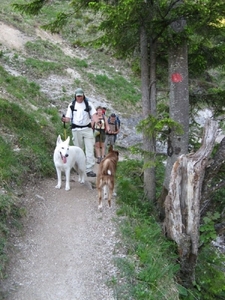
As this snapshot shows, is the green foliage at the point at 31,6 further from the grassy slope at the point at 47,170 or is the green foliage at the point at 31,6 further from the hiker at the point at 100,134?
the hiker at the point at 100,134

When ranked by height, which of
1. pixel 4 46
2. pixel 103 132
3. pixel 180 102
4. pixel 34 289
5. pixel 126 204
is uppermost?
pixel 4 46

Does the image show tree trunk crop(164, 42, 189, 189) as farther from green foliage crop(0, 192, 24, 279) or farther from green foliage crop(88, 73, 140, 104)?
green foliage crop(88, 73, 140, 104)

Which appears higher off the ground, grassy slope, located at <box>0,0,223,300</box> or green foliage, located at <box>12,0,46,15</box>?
green foliage, located at <box>12,0,46,15</box>

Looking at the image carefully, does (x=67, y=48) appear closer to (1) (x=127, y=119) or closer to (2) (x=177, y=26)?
(1) (x=127, y=119)

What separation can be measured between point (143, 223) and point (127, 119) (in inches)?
521

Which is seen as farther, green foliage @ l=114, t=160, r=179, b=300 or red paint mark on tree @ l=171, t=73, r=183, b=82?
red paint mark on tree @ l=171, t=73, r=183, b=82

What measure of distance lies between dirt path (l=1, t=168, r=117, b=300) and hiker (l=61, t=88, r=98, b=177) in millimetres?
1640

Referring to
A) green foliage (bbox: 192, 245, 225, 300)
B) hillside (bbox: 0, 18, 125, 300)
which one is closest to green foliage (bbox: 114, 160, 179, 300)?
hillside (bbox: 0, 18, 125, 300)

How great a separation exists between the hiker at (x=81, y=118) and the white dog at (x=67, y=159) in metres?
0.65

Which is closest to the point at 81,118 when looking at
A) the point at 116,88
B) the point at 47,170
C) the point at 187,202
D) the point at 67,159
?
the point at 67,159

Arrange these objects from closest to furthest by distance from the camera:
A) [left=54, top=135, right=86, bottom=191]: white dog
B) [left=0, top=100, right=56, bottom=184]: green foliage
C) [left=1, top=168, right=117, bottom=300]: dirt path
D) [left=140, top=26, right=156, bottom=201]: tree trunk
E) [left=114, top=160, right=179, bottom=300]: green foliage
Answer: [left=1, top=168, right=117, bottom=300]: dirt path
[left=114, top=160, right=179, bottom=300]: green foliage
[left=54, top=135, right=86, bottom=191]: white dog
[left=0, top=100, right=56, bottom=184]: green foliage
[left=140, top=26, right=156, bottom=201]: tree trunk

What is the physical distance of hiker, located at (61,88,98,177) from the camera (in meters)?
10.8

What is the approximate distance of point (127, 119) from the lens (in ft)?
73.2

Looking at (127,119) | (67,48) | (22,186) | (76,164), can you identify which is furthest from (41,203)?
(67,48)
